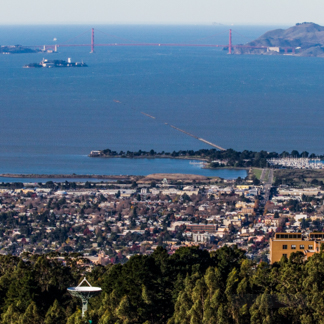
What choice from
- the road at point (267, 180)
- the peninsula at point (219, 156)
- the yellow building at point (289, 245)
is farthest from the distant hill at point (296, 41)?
the yellow building at point (289, 245)

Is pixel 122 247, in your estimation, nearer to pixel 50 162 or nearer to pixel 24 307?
pixel 24 307

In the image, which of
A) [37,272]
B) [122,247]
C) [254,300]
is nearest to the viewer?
[254,300]

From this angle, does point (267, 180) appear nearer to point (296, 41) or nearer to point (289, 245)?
point (289, 245)

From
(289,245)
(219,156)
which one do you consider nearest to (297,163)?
(219,156)

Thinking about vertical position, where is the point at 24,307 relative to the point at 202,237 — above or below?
above

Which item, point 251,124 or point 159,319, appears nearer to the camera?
point 159,319

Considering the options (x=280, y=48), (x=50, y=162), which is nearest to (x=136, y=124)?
(x=50, y=162)
